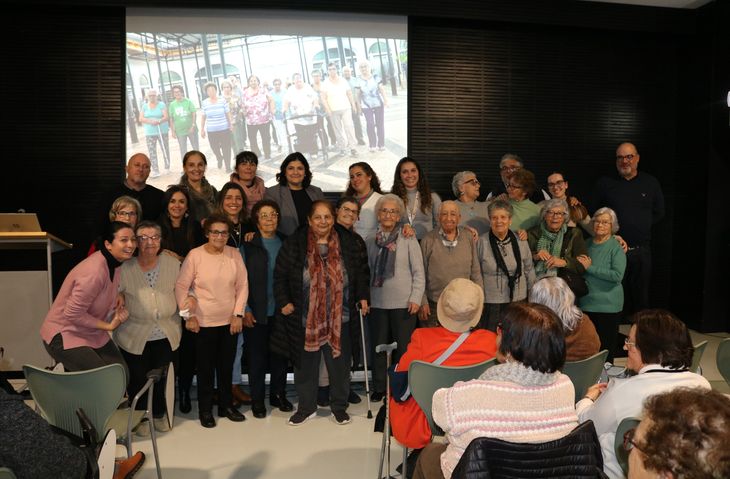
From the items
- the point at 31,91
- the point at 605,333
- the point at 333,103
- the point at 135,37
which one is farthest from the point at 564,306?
the point at 31,91

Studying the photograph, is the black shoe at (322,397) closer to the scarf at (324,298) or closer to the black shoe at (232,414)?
the scarf at (324,298)

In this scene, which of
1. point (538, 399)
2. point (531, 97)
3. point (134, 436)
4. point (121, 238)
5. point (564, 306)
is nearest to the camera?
point (538, 399)

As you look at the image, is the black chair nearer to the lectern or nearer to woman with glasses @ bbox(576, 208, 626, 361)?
woman with glasses @ bbox(576, 208, 626, 361)

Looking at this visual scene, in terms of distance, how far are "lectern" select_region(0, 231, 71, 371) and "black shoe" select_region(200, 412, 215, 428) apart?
59.8 inches

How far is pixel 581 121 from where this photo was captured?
7.05 meters

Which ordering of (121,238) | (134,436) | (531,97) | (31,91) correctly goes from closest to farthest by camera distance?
(121,238) < (134,436) < (31,91) < (531,97)

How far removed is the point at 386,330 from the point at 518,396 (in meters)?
2.58

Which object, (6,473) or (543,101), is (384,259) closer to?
(6,473)

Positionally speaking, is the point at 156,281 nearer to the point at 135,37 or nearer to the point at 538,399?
the point at 538,399

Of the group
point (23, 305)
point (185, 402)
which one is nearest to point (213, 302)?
point (185, 402)

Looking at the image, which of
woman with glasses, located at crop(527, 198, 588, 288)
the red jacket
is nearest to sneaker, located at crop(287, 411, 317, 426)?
the red jacket

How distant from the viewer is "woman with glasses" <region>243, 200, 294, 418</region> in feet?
14.1

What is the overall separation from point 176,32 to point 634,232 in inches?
189

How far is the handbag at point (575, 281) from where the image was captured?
Answer: 4.62 m
